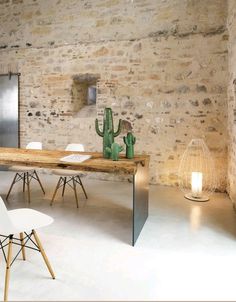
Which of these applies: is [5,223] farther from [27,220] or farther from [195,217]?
[195,217]

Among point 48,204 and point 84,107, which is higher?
point 84,107

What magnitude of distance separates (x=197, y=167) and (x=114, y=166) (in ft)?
7.72

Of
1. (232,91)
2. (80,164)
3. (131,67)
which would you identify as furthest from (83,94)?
(80,164)

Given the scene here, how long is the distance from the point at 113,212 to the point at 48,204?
914mm

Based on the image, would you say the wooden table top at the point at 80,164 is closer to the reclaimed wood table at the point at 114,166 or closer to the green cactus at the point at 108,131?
the reclaimed wood table at the point at 114,166

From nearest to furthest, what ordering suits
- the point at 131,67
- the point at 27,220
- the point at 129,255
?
the point at 27,220, the point at 129,255, the point at 131,67

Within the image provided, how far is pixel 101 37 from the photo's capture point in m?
4.76

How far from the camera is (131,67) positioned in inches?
182

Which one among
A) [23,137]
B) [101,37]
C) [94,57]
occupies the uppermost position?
[101,37]

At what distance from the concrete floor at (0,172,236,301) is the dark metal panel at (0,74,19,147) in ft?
7.23

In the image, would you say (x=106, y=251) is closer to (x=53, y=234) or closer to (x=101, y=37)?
(x=53, y=234)

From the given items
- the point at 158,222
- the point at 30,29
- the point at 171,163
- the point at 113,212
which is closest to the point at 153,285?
the point at 158,222

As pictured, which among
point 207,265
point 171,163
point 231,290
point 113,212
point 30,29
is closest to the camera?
point 231,290

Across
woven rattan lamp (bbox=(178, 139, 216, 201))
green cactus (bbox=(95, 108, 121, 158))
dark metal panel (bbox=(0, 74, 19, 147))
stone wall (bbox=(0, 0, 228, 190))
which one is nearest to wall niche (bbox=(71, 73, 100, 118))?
stone wall (bbox=(0, 0, 228, 190))
